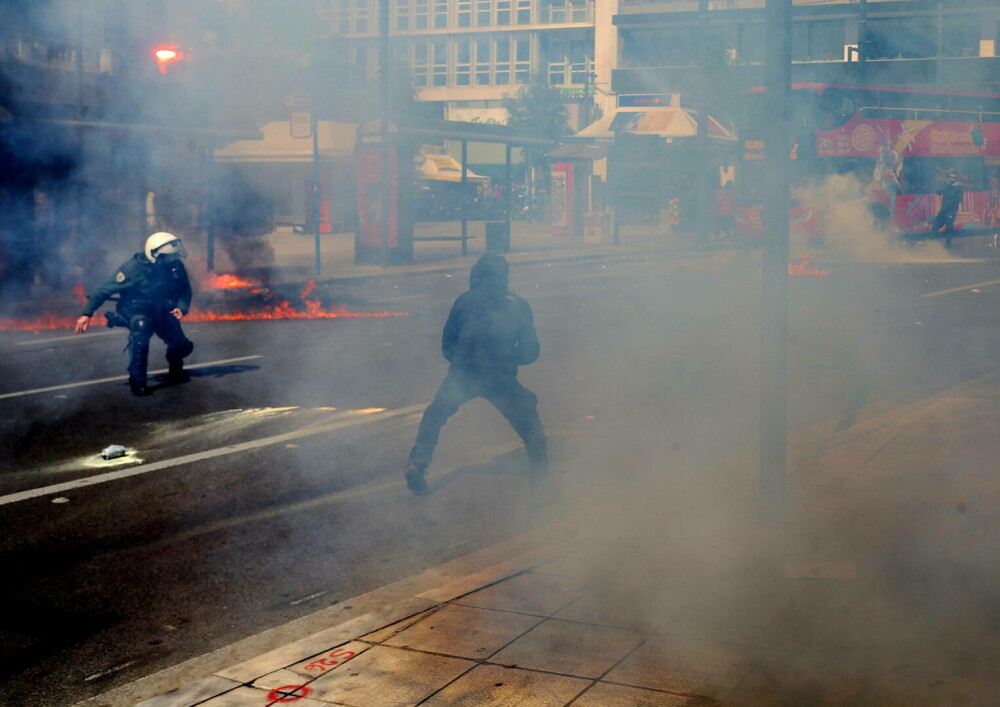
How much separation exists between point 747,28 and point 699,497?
2256mm

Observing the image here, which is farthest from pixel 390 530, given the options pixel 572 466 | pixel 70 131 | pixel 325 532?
pixel 70 131

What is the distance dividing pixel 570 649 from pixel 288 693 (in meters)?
0.94

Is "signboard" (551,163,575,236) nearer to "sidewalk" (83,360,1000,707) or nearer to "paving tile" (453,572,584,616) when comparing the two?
"sidewalk" (83,360,1000,707)

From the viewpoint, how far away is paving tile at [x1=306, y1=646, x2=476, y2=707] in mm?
3668

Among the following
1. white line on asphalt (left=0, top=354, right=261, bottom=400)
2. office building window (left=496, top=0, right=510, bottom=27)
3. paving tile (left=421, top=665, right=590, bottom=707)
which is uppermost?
office building window (left=496, top=0, right=510, bottom=27)

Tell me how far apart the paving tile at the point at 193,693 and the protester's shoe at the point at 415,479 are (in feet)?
8.17

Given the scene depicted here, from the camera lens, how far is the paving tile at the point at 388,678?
3.67 meters

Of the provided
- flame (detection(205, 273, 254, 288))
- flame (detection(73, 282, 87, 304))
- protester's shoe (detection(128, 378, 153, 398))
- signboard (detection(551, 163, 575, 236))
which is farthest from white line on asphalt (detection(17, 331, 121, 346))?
signboard (detection(551, 163, 575, 236))

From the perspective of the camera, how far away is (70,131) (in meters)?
5.41

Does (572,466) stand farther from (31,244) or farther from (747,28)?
(31,244)

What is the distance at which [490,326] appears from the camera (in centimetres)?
612

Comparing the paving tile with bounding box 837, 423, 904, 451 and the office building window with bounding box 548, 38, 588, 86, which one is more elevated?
the office building window with bounding box 548, 38, 588, 86

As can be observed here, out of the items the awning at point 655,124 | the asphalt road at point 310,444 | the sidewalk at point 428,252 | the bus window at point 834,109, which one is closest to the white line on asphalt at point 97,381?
the asphalt road at point 310,444

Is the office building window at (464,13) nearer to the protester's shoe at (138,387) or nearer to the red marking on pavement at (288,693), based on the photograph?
the red marking on pavement at (288,693)
